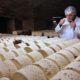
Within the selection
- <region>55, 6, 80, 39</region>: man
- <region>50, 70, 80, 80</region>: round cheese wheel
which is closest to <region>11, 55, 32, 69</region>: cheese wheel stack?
<region>50, 70, 80, 80</region>: round cheese wheel

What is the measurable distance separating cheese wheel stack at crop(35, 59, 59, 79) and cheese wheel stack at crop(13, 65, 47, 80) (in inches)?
1.6

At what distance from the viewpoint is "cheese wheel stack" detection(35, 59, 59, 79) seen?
50.9 inches

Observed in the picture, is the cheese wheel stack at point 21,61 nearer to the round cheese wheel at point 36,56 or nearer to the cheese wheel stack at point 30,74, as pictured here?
the round cheese wheel at point 36,56

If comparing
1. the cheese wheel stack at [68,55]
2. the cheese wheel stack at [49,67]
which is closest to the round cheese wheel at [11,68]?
the cheese wheel stack at [49,67]

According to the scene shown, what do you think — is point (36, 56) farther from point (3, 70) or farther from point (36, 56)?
point (3, 70)

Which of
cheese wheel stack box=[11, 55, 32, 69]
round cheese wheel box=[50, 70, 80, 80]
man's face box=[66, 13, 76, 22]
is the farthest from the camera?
man's face box=[66, 13, 76, 22]

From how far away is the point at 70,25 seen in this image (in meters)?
3.25

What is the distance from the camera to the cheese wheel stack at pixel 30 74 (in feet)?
3.90

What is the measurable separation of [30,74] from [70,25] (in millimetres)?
2120

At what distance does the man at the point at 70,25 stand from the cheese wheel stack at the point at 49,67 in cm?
171

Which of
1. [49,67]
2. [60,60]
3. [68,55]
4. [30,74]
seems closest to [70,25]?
[68,55]

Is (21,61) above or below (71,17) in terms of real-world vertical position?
below

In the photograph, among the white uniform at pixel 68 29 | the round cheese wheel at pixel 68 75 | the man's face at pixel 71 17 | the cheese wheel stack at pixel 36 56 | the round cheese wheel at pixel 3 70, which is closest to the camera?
the round cheese wheel at pixel 68 75

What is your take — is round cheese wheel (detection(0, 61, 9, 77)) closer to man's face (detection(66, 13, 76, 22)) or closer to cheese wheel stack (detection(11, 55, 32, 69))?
cheese wheel stack (detection(11, 55, 32, 69))
